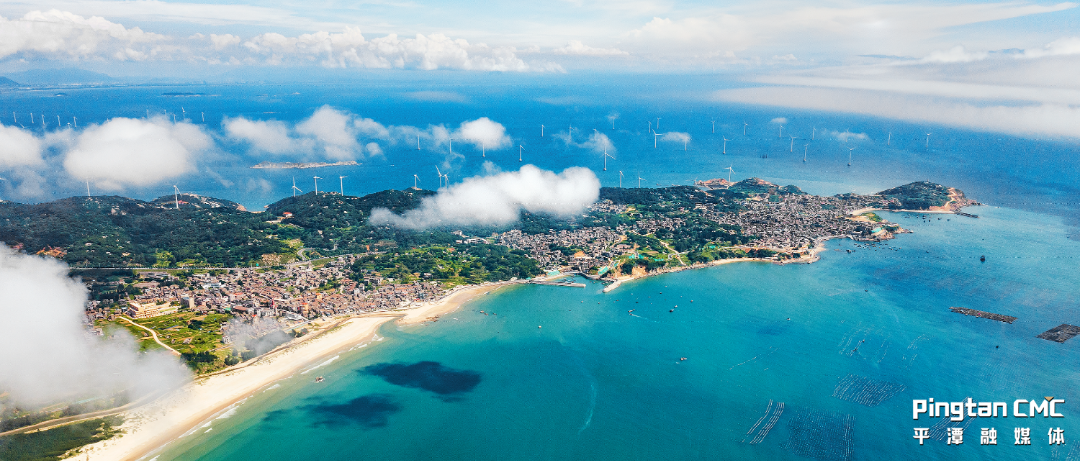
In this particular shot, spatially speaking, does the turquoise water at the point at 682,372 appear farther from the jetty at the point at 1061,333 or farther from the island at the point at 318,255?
the island at the point at 318,255

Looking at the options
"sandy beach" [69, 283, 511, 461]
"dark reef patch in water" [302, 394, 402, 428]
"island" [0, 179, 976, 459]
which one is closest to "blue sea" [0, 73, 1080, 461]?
"dark reef patch in water" [302, 394, 402, 428]

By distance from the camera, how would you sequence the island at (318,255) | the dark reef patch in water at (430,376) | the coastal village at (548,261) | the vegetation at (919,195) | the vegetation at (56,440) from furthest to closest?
1. the vegetation at (919,195)
2. the coastal village at (548,261)
3. the island at (318,255)
4. the dark reef patch in water at (430,376)
5. the vegetation at (56,440)

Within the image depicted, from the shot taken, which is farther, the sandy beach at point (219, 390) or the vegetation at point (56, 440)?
the sandy beach at point (219, 390)

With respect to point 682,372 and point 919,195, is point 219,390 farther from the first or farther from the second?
point 919,195

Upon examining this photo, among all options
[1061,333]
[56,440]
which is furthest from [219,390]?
[1061,333]

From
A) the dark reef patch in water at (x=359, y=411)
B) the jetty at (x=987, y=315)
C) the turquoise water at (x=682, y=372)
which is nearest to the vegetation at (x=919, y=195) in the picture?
the turquoise water at (x=682, y=372)

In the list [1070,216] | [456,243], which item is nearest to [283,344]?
[456,243]

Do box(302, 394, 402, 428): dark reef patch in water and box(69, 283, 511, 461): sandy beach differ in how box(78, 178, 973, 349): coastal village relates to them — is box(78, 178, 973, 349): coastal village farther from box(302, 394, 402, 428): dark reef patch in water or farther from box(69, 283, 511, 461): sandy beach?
box(302, 394, 402, 428): dark reef patch in water
